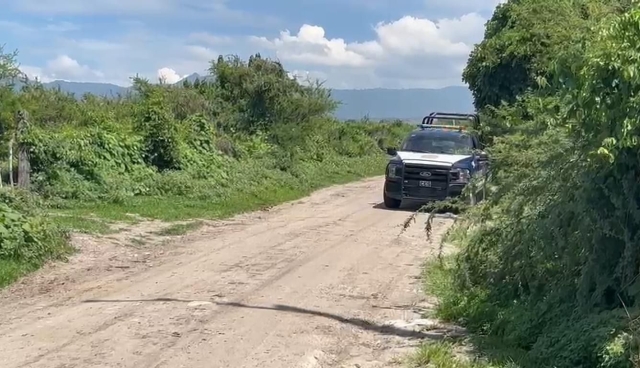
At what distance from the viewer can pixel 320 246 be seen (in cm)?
1259

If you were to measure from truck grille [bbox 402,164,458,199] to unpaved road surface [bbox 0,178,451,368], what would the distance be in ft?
14.3

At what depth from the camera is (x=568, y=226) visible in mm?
6789

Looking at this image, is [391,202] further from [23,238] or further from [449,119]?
[23,238]

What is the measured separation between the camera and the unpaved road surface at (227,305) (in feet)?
22.0

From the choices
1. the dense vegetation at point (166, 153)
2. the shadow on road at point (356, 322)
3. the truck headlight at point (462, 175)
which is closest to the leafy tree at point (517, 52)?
the truck headlight at point (462, 175)

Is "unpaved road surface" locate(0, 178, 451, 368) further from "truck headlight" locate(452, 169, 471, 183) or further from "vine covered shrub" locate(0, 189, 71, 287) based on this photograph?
"truck headlight" locate(452, 169, 471, 183)

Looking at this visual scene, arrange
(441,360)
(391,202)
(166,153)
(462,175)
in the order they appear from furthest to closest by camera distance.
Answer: (166,153)
(391,202)
(462,175)
(441,360)

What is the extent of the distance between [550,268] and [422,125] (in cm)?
1484

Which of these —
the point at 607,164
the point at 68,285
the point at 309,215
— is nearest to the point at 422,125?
the point at 309,215

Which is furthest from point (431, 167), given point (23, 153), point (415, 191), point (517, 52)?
point (517, 52)

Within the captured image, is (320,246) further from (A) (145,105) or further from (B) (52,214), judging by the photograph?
(A) (145,105)

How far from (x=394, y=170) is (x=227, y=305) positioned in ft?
34.3

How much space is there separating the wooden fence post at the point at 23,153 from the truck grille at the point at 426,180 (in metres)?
7.96

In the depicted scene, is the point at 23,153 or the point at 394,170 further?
the point at 394,170
